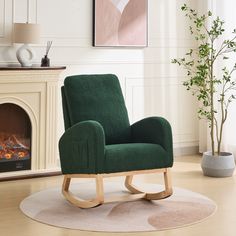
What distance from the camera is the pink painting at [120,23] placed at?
5551 mm

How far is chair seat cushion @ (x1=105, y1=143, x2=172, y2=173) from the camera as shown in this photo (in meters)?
3.84

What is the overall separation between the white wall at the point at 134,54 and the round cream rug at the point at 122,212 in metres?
1.46

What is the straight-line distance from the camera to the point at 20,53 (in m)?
4.98

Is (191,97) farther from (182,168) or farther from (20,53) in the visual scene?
(20,53)

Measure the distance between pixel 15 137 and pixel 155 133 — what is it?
1518 millimetres

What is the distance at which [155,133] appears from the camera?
4.16 metres

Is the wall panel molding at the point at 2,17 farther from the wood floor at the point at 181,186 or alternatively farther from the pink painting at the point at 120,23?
the wood floor at the point at 181,186

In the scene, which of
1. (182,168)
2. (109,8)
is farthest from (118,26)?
(182,168)

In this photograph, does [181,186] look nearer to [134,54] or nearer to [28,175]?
[28,175]

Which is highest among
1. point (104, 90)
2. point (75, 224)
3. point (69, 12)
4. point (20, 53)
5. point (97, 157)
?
point (69, 12)

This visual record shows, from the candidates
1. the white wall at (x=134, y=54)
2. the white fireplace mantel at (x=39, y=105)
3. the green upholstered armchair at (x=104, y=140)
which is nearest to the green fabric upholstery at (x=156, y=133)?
the green upholstered armchair at (x=104, y=140)

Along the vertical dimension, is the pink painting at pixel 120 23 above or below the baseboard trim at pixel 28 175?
above

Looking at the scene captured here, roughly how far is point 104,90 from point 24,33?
983 millimetres


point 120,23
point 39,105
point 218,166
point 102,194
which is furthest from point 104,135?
point 120,23
